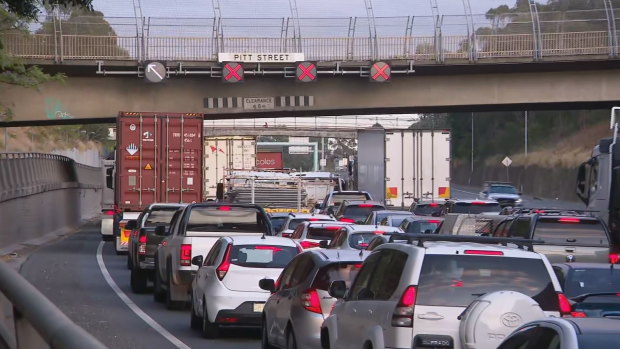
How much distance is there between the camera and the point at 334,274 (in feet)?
43.3

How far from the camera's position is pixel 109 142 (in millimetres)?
113875

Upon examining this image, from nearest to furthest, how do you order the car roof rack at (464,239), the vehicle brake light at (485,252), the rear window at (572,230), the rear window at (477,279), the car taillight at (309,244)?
the rear window at (477,279) < the vehicle brake light at (485,252) < the car roof rack at (464,239) < the rear window at (572,230) < the car taillight at (309,244)

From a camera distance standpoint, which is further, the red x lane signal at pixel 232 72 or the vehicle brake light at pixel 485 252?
the red x lane signal at pixel 232 72

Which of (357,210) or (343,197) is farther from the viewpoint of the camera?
(343,197)

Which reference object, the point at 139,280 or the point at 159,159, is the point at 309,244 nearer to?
the point at 139,280

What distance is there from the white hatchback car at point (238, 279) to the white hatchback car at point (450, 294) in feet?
19.6

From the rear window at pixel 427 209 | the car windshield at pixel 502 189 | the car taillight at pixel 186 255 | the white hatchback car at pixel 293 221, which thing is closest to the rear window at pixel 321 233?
the white hatchback car at pixel 293 221

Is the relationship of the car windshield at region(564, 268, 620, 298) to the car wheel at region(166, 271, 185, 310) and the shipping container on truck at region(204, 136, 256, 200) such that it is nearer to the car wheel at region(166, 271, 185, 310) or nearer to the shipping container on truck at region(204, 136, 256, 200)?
the car wheel at region(166, 271, 185, 310)

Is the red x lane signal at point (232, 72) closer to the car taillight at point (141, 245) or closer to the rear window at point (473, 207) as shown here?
the rear window at point (473, 207)

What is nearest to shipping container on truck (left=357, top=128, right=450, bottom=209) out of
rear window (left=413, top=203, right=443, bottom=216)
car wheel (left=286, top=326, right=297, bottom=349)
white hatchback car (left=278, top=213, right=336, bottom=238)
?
rear window (left=413, top=203, right=443, bottom=216)

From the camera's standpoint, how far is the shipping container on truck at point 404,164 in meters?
45.6

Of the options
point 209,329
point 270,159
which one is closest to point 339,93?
point 209,329

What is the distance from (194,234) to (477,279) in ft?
36.5

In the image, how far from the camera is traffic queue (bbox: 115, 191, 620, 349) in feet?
30.1
